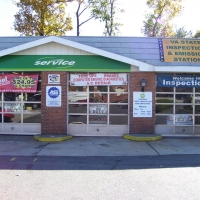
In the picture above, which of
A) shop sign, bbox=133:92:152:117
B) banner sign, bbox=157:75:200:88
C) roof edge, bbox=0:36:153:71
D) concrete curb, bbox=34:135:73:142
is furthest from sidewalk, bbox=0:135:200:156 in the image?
roof edge, bbox=0:36:153:71

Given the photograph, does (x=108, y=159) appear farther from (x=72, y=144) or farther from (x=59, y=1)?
(x=59, y=1)

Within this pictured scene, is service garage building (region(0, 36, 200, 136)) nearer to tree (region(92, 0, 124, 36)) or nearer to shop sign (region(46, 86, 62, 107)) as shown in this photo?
shop sign (region(46, 86, 62, 107))

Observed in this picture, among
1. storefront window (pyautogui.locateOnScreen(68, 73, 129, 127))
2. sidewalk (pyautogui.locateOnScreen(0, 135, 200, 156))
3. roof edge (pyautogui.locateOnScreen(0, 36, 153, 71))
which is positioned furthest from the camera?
storefront window (pyautogui.locateOnScreen(68, 73, 129, 127))

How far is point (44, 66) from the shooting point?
1125 cm

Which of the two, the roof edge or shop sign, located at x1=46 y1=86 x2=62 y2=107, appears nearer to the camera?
the roof edge

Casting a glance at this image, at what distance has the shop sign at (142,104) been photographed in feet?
37.2

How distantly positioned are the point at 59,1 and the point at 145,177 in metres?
26.0

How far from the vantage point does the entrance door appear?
1152 cm

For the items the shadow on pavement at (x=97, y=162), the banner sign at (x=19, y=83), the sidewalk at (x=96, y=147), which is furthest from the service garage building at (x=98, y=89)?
the shadow on pavement at (x=97, y=162)

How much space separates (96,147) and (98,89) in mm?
3060

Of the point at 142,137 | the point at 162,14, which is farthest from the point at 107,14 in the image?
the point at 142,137

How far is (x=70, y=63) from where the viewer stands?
11.2 meters

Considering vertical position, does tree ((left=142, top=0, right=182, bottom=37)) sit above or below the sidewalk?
above

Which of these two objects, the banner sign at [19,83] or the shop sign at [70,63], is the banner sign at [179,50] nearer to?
the shop sign at [70,63]
